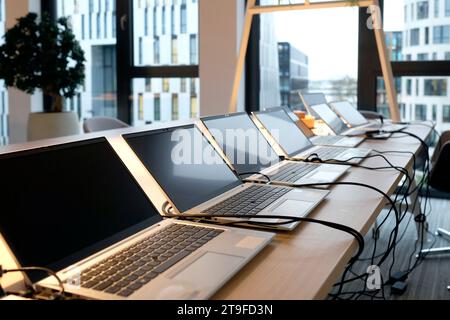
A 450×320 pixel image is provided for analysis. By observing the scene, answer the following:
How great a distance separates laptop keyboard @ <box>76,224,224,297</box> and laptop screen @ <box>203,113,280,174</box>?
488 mm

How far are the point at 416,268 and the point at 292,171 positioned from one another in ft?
4.66

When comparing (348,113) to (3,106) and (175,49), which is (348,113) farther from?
(3,106)

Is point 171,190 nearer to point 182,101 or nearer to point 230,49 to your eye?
point 230,49

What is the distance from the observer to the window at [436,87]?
13.0 ft

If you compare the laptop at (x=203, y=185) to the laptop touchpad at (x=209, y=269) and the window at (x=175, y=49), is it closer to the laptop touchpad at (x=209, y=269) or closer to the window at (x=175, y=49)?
the laptop touchpad at (x=209, y=269)

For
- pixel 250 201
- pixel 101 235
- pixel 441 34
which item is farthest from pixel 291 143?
pixel 441 34

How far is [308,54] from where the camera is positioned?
4426 mm

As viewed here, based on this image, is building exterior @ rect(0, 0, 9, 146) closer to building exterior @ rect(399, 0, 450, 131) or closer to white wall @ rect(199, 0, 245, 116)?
white wall @ rect(199, 0, 245, 116)

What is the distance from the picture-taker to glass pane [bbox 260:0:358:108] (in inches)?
167

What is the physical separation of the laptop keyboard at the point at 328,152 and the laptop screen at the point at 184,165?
568mm

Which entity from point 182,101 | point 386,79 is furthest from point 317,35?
point 386,79

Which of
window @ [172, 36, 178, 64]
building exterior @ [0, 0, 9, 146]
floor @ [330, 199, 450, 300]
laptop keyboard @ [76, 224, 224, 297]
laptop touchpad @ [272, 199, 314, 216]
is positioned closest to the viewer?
laptop keyboard @ [76, 224, 224, 297]

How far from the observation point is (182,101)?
479cm

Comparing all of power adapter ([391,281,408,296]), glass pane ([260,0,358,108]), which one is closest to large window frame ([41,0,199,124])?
glass pane ([260,0,358,108])
